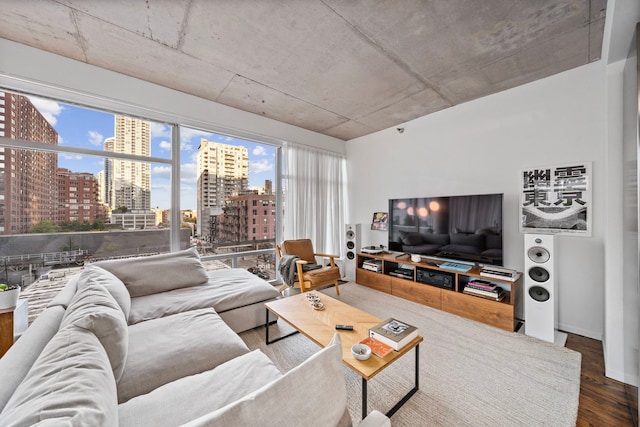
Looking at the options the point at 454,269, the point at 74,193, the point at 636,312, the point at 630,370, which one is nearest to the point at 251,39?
the point at 74,193

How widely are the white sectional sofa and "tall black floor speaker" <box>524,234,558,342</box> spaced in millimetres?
2501

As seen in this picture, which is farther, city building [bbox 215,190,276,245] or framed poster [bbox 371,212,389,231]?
framed poster [bbox 371,212,389,231]

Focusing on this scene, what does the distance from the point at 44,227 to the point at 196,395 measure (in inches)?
111

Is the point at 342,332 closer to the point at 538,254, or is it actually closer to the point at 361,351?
the point at 361,351

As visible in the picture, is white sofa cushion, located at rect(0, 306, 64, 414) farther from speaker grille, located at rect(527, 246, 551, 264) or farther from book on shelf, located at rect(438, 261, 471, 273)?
speaker grille, located at rect(527, 246, 551, 264)

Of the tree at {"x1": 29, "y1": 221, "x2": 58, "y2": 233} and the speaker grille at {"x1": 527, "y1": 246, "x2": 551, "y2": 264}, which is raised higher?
the tree at {"x1": 29, "y1": 221, "x2": 58, "y2": 233}

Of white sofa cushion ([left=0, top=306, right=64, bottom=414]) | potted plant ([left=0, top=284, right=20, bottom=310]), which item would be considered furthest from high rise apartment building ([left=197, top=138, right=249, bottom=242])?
white sofa cushion ([left=0, top=306, right=64, bottom=414])

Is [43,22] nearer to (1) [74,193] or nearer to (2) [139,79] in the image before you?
(2) [139,79]

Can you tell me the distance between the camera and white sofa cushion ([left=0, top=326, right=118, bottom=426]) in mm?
613

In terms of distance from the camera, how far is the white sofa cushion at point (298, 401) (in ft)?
1.82

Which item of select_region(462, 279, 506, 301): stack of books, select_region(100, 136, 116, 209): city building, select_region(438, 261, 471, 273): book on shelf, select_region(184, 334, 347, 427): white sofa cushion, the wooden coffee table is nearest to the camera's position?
select_region(184, 334, 347, 427): white sofa cushion

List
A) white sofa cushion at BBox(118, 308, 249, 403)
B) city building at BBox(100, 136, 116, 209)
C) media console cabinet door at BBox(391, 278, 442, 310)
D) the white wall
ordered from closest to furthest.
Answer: white sofa cushion at BBox(118, 308, 249, 403) < the white wall < city building at BBox(100, 136, 116, 209) < media console cabinet door at BBox(391, 278, 442, 310)

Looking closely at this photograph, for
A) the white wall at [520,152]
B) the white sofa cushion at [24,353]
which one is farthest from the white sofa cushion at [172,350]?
the white wall at [520,152]

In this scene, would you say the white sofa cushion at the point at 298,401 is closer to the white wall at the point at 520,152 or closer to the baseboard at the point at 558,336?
the baseboard at the point at 558,336
